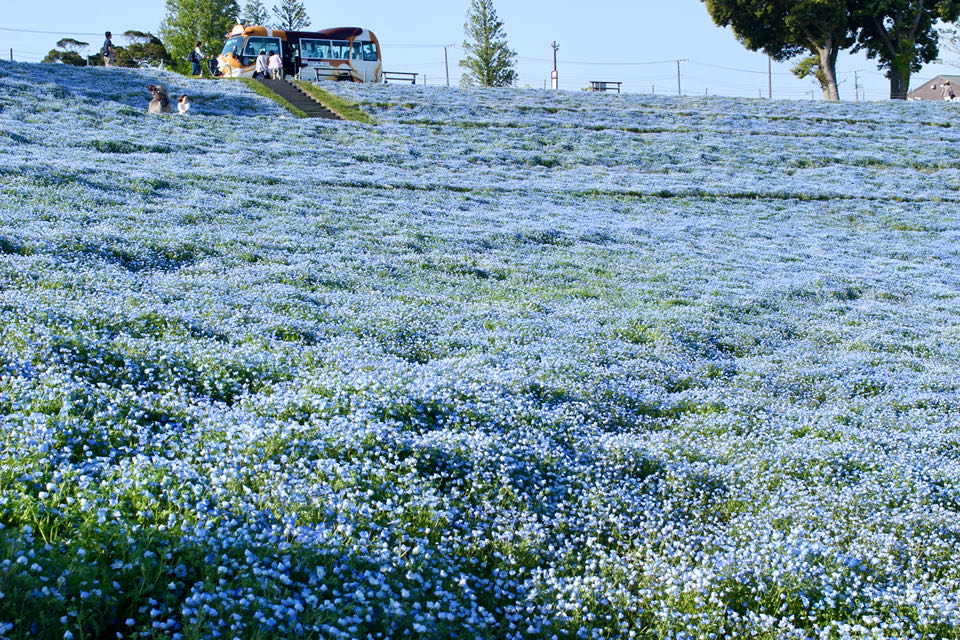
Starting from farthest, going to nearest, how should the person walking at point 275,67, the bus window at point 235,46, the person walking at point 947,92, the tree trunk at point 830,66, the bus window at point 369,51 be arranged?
the person walking at point 947,92 < the tree trunk at point 830,66 < the bus window at point 369,51 < the bus window at point 235,46 < the person walking at point 275,67

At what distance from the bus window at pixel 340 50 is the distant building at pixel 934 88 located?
105m

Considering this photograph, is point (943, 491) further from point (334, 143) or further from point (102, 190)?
point (334, 143)

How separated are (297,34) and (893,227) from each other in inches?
2025

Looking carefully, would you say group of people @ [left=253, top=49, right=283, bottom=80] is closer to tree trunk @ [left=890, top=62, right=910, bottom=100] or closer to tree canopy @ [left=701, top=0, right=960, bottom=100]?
tree canopy @ [left=701, top=0, right=960, bottom=100]

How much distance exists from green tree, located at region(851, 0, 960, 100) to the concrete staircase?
5182 cm

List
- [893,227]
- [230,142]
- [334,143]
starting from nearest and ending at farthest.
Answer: [893,227] < [230,142] < [334,143]

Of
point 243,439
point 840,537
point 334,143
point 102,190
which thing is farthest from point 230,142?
point 840,537

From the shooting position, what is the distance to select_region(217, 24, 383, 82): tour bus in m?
62.2

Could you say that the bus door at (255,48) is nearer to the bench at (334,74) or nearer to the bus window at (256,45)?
the bus window at (256,45)

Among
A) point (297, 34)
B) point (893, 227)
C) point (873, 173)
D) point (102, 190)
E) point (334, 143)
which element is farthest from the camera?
point (297, 34)

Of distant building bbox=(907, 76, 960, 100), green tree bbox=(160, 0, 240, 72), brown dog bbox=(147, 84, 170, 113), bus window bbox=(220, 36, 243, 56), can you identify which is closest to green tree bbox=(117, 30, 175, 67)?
green tree bbox=(160, 0, 240, 72)

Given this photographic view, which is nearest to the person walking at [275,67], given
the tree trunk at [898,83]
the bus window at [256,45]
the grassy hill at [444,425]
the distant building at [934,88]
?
the bus window at [256,45]

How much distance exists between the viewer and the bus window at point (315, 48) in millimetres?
63906

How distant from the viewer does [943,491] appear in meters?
7.44
